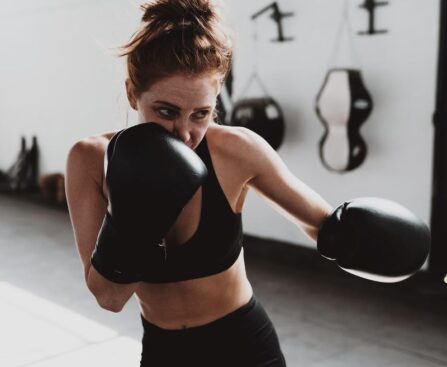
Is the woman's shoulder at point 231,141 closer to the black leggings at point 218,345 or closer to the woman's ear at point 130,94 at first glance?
the woman's ear at point 130,94

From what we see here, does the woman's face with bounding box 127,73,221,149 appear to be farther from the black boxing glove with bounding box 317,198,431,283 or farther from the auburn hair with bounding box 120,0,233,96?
the black boxing glove with bounding box 317,198,431,283

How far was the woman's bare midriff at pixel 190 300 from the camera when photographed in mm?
1201

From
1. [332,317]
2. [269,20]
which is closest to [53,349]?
[332,317]

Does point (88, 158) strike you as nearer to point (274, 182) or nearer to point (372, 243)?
point (274, 182)

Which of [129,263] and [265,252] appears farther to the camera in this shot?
[265,252]

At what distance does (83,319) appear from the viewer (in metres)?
→ 3.14

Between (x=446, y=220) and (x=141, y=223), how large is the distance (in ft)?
9.09

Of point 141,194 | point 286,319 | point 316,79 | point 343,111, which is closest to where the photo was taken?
point 141,194

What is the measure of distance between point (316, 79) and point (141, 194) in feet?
10.1

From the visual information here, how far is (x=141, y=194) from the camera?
102cm

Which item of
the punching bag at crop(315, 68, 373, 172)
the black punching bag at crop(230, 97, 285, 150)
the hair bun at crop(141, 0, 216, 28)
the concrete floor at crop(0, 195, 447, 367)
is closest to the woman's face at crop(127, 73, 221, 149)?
the hair bun at crop(141, 0, 216, 28)

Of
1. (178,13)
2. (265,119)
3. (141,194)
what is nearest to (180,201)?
(141,194)

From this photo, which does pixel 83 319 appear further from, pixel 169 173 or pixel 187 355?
pixel 169 173

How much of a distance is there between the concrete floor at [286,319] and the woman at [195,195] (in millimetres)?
1489
